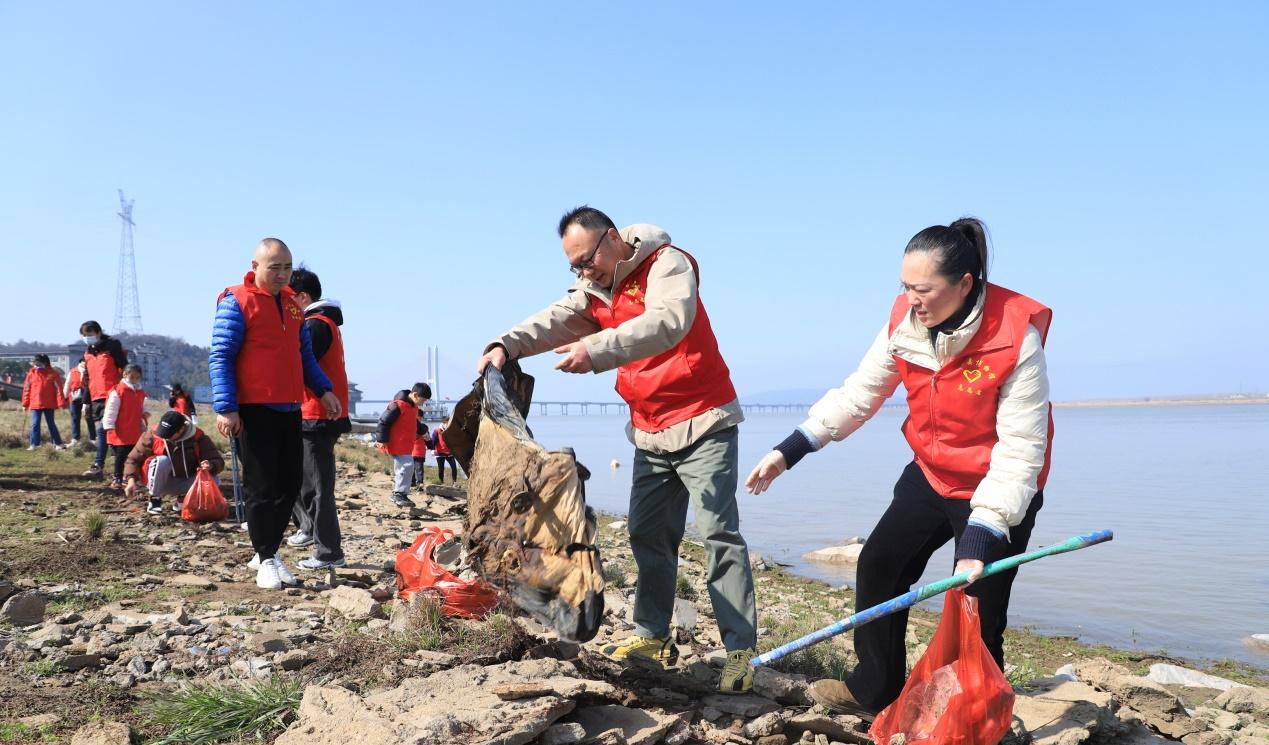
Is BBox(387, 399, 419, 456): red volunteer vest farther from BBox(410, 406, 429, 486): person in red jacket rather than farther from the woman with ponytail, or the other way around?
the woman with ponytail

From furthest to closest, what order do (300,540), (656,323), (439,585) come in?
(300,540) → (439,585) → (656,323)

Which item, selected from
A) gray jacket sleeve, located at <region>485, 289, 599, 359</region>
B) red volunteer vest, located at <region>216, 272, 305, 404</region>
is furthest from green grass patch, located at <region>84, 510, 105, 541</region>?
gray jacket sleeve, located at <region>485, 289, 599, 359</region>

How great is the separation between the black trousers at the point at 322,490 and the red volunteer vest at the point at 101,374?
6.18 m

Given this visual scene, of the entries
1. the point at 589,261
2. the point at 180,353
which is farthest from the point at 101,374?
the point at 180,353

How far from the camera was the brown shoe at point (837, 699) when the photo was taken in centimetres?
354

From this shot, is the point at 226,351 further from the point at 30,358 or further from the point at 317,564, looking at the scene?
the point at 30,358

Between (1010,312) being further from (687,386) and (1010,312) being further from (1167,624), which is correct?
(1167,624)

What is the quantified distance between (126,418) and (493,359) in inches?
326

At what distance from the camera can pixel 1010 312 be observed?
3008 millimetres

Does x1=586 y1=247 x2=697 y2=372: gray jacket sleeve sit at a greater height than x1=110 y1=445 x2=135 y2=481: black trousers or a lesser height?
greater

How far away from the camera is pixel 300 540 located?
23.5ft

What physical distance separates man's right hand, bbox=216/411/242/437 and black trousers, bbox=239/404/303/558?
0.05 meters

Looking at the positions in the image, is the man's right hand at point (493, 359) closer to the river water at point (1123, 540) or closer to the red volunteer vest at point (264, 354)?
the river water at point (1123, 540)

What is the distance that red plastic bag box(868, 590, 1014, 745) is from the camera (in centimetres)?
301
